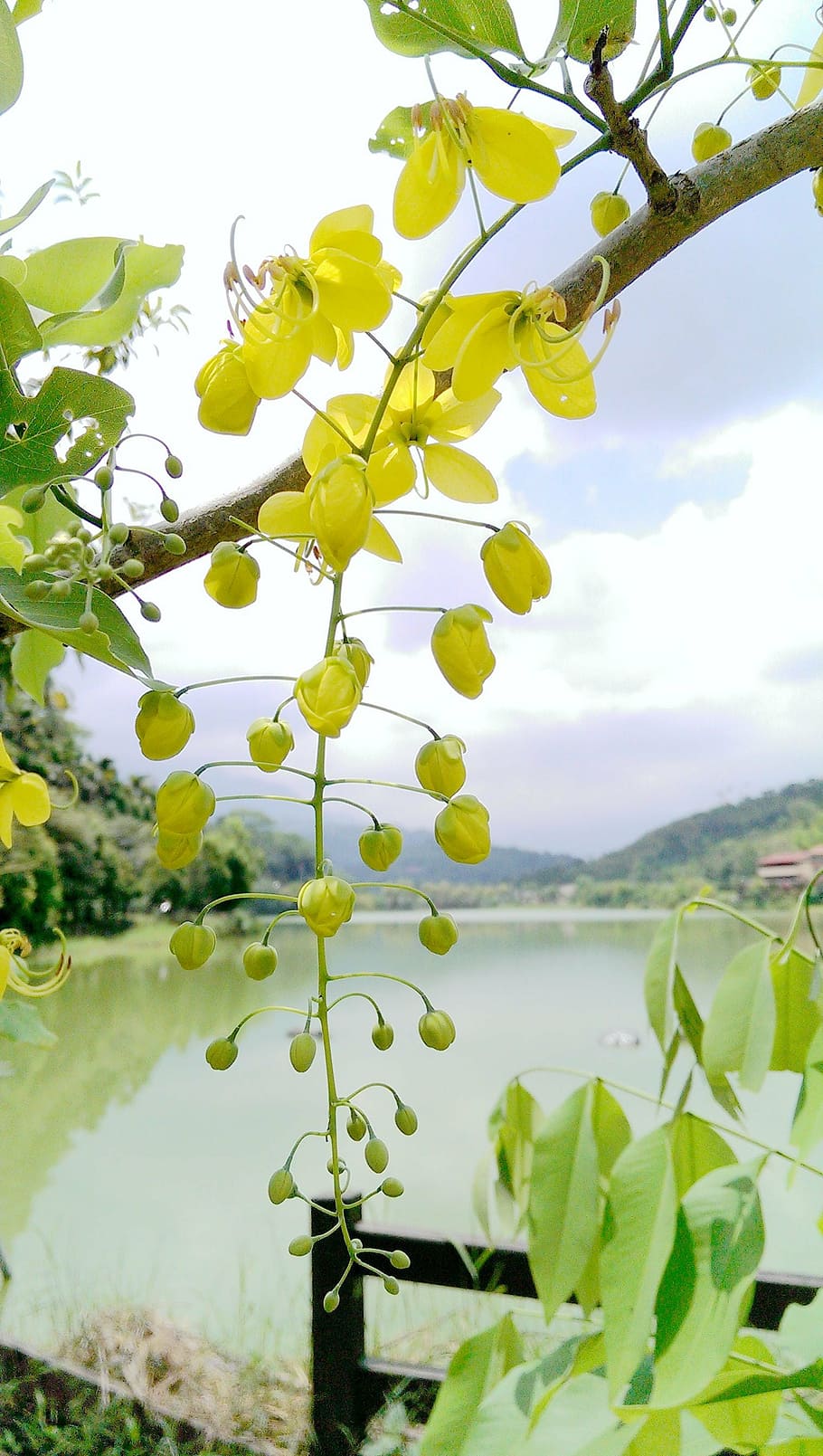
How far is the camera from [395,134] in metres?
0.19

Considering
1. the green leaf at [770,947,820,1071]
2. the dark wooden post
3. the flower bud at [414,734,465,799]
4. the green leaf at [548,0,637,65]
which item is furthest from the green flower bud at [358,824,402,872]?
the dark wooden post

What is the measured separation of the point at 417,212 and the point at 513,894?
5.31 ft

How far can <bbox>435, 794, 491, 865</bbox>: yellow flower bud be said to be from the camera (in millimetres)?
131

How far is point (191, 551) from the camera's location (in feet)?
0.48

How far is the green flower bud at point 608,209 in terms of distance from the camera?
0.63 ft

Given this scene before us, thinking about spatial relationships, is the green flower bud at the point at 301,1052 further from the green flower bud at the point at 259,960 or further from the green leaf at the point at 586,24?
the green leaf at the point at 586,24

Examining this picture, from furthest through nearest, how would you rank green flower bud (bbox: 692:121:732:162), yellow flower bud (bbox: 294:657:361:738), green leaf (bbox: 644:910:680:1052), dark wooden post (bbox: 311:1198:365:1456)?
dark wooden post (bbox: 311:1198:365:1456) < green leaf (bbox: 644:910:680:1052) < green flower bud (bbox: 692:121:732:162) < yellow flower bud (bbox: 294:657:361:738)

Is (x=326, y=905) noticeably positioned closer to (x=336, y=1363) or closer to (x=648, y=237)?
(x=648, y=237)

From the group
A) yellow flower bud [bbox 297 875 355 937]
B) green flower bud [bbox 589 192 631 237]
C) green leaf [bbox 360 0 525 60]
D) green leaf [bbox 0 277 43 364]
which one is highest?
green flower bud [bbox 589 192 631 237]

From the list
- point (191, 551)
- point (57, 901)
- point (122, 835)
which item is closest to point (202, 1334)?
point (57, 901)

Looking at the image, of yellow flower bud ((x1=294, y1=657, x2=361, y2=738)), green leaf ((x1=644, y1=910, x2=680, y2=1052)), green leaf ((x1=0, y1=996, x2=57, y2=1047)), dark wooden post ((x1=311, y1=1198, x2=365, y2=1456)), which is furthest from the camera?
dark wooden post ((x1=311, y1=1198, x2=365, y2=1456))

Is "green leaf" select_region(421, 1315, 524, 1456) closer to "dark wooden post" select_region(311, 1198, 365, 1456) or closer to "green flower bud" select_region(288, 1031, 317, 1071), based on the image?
"green flower bud" select_region(288, 1031, 317, 1071)

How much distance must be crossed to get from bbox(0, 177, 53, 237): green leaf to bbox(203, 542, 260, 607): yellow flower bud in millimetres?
88

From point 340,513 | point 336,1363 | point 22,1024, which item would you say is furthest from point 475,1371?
point 336,1363
